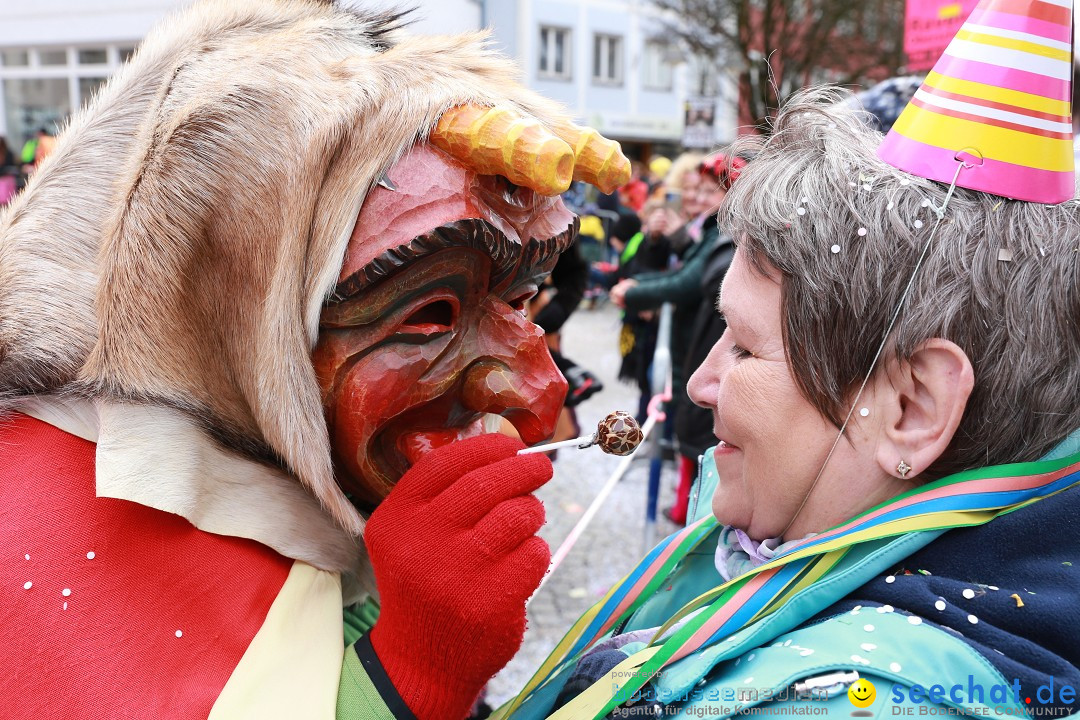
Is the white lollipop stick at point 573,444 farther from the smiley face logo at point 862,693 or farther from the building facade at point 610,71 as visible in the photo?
the building facade at point 610,71

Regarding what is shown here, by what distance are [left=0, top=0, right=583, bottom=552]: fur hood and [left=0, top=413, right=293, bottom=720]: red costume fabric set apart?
0.30 ft

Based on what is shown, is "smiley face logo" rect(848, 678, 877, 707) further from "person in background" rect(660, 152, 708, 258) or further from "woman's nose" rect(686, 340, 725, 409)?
"person in background" rect(660, 152, 708, 258)

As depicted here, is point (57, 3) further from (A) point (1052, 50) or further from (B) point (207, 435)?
(A) point (1052, 50)

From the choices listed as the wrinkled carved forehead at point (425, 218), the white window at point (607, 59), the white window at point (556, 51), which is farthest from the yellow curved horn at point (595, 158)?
the white window at point (607, 59)

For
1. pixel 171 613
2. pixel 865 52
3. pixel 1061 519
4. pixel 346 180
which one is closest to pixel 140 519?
pixel 171 613

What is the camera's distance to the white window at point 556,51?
22.7 metres

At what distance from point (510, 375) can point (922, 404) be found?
589 millimetres

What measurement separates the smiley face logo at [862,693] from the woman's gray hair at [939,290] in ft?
1.08

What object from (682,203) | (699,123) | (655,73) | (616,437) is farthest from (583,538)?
(655,73)

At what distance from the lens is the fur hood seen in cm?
111

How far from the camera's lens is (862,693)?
33.5 inches

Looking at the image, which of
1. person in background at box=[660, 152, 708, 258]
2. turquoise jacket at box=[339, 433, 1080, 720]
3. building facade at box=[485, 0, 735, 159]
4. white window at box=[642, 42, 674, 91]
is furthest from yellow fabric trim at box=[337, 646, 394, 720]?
white window at box=[642, 42, 674, 91]

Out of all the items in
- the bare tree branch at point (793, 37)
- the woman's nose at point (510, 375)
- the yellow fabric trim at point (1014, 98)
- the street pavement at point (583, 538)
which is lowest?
the street pavement at point (583, 538)

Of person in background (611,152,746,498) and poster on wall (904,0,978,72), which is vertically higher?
poster on wall (904,0,978,72)
